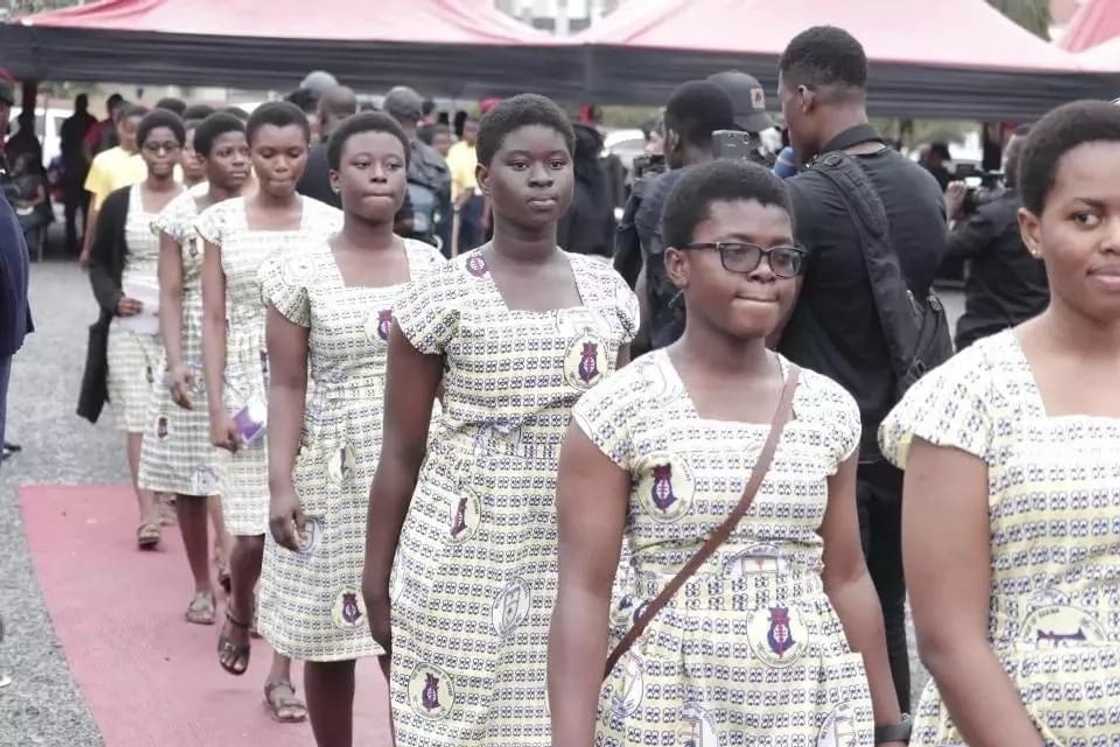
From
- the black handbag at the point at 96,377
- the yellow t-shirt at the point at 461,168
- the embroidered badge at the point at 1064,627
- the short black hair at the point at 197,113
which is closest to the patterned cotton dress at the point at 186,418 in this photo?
the black handbag at the point at 96,377

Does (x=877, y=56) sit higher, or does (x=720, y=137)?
(x=720, y=137)

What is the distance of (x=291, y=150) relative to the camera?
743 cm

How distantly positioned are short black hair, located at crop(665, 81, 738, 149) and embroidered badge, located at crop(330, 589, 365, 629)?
5.96ft

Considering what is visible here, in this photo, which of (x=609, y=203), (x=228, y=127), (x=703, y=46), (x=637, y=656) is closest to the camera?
(x=637, y=656)

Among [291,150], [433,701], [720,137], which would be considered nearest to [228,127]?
[291,150]

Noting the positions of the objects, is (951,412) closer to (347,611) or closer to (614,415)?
(614,415)

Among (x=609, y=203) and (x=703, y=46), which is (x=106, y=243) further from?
(x=703, y=46)

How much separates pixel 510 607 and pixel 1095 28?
13888 mm

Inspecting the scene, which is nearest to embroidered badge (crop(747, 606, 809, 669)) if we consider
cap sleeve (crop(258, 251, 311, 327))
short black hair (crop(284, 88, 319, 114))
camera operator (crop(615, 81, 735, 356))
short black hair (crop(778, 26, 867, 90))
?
short black hair (crop(778, 26, 867, 90))

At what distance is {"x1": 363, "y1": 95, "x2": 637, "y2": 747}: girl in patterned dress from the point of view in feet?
15.3

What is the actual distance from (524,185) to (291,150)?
282 centimetres

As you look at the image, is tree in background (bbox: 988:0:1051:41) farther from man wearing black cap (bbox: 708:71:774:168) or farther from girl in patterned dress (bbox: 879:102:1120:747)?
girl in patterned dress (bbox: 879:102:1120:747)

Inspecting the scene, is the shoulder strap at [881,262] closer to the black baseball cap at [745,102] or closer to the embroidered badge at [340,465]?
the black baseball cap at [745,102]

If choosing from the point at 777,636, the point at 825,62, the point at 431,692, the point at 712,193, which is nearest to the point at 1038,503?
the point at 777,636
